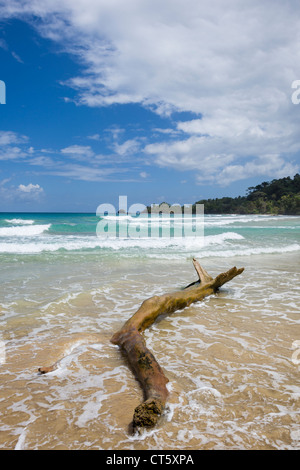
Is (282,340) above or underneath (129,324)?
underneath

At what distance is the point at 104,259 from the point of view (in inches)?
468

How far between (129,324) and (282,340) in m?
2.23

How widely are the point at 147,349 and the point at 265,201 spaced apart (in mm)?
106907

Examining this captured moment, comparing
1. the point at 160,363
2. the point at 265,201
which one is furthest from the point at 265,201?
the point at 160,363

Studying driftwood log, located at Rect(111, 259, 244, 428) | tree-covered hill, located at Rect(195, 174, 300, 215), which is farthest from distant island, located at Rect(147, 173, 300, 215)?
driftwood log, located at Rect(111, 259, 244, 428)

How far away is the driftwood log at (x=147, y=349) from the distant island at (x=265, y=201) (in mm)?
84645

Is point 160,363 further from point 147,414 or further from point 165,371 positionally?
point 147,414

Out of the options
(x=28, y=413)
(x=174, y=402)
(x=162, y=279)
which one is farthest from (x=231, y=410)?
(x=162, y=279)

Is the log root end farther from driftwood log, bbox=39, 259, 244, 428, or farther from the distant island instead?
the distant island

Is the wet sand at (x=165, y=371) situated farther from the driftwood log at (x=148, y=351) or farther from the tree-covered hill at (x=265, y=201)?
the tree-covered hill at (x=265, y=201)

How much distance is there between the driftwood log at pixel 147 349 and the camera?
2.28 metres

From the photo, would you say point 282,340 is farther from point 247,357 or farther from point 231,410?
point 231,410

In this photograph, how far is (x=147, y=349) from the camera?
3.22 m

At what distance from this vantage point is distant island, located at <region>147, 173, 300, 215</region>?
8631 centimetres
